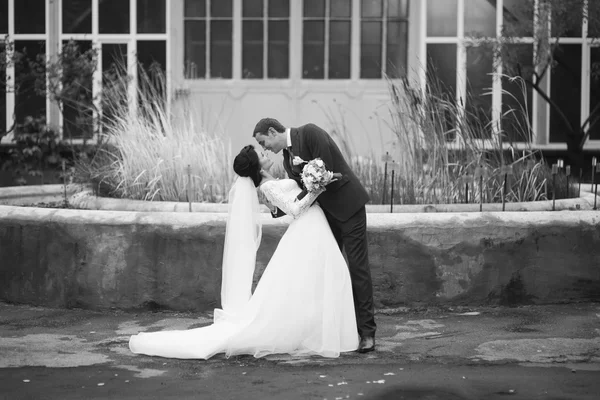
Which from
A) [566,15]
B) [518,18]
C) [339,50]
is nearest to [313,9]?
[339,50]

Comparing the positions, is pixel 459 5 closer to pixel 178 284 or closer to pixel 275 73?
pixel 275 73

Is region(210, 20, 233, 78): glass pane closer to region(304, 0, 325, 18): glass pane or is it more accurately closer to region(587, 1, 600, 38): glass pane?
region(304, 0, 325, 18): glass pane

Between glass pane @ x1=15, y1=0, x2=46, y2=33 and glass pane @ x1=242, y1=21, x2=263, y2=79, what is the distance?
287cm

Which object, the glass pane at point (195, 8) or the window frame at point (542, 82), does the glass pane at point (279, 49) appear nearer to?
the glass pane at point (195, 8)

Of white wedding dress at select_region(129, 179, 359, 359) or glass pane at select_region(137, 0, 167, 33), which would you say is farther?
glass pane at select_region(137, 0, 167, 33)

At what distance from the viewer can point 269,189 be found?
639 centimetres

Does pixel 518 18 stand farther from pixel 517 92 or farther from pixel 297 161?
pixel 297 161

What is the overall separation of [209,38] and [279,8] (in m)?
1.09

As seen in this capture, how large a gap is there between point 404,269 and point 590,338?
1482 millimetres

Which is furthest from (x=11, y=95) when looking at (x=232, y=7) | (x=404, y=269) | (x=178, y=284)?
(x=404, y=269)

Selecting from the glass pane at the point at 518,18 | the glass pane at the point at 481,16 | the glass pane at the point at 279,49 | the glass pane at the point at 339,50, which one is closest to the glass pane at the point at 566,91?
the glass pane at the point at 518,18

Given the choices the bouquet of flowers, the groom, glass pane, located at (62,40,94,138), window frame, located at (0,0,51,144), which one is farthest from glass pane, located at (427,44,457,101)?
the bouquet of flowers

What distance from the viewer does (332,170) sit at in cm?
634

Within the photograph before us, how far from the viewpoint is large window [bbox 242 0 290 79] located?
47.3 feet
